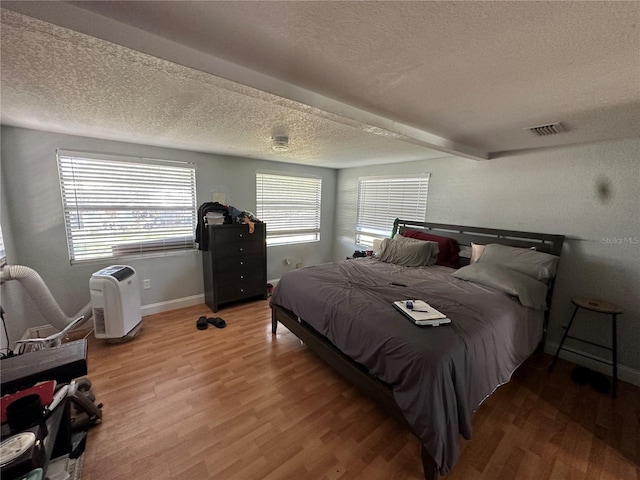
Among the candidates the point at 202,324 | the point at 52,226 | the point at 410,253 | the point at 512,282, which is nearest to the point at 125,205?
the point at 52,226

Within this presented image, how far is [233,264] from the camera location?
3365 mm

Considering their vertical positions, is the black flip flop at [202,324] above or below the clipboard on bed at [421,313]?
below

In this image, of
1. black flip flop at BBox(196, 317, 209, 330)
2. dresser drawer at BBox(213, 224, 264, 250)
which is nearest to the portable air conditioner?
black flip flop at BBox(196, 317, 209, 330)

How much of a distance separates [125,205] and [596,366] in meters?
5.28

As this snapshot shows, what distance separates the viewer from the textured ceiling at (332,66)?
2.89ft

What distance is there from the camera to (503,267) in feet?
7.86

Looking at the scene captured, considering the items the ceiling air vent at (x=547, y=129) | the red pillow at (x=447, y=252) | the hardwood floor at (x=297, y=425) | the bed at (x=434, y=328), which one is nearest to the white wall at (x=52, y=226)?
the hardwood floor at (x=297, y=425)

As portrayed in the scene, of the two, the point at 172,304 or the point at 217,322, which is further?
the point at 172,304

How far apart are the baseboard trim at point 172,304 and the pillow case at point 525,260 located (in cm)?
370

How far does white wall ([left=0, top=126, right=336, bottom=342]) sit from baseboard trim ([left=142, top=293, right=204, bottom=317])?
4 centimetres

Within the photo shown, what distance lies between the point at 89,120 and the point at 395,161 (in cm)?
363

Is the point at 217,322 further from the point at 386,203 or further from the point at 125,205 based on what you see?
the point at 386,203

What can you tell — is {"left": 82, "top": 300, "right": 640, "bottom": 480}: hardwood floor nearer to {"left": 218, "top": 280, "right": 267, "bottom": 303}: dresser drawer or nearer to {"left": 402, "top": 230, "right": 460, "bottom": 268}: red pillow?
{"left": 218, "top": 280, "right": 267, "bottom": 303}: dresser drawer

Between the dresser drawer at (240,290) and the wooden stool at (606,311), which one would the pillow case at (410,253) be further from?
the dresser drawer at (240,290)
